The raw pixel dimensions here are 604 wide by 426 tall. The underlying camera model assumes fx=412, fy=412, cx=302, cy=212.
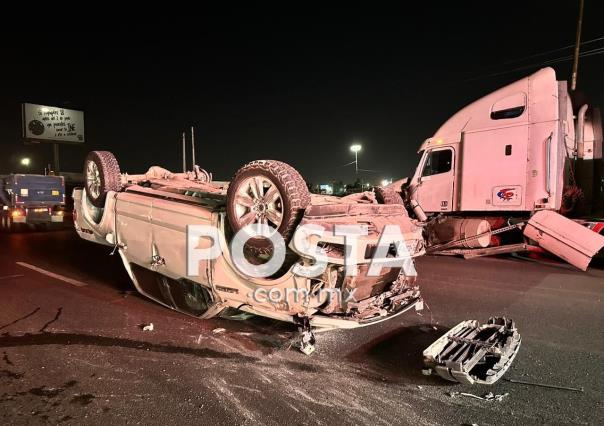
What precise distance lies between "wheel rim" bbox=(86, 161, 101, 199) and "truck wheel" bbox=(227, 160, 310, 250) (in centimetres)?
299

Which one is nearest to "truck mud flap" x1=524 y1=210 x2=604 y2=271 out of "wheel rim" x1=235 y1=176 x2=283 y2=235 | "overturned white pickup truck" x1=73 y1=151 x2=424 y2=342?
"overturned white pickup truck" x1=73 y1=151 x2=424 y2=342

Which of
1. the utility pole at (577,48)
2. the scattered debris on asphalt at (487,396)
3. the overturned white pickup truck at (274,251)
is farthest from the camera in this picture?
the utility pole at (577,48)

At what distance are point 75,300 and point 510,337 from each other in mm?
5354

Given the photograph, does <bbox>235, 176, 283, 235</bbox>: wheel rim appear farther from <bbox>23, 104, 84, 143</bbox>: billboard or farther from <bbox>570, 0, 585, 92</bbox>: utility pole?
<bbox>23, 104, 84, 143</bbox>: billboard

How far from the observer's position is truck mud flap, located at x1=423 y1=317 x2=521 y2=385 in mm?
3053

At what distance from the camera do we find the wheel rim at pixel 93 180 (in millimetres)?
5965

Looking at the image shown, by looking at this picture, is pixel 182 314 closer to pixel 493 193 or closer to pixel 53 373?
pixel 53 373

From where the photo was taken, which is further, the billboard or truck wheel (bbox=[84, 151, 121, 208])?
the billboard

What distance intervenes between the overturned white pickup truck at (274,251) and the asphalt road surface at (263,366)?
0.38 meters

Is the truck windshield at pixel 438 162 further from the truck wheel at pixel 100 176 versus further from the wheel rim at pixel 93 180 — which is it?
the wheel rim at pixel 93 180

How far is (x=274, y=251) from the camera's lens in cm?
388

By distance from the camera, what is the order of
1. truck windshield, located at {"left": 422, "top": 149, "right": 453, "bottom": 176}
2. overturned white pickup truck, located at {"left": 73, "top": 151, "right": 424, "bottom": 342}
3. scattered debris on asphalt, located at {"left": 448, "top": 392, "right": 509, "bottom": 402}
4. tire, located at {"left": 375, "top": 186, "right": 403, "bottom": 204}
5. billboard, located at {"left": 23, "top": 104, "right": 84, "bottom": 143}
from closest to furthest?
scattered debris on asphalt, located at {"left": 448, "top": 392, "right": 509, "bottom": 402}, overturned white pickup truck, located at {"left": 73, "top": 151, "right": 424, "bottom": 342}, tire, located at {"left": 375, "top": 186, "right": 403, "bottom": 204}, truck windshield, located at {"left": 422, "top": 149, "right": 453, "bottom": 176}, billboard, located at {"left": 23, "top": 104, "right": 84, "bottom": 143}

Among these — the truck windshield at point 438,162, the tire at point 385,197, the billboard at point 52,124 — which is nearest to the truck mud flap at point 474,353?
the tire at point 385,197

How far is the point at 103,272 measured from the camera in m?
7.48
